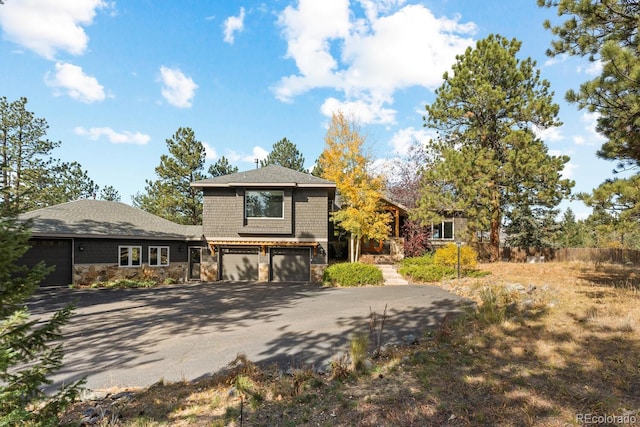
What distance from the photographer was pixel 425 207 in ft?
65.3

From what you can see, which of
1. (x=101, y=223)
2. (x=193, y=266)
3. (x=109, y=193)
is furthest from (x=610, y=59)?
(x=109, y=193)

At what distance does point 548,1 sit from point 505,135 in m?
11.2

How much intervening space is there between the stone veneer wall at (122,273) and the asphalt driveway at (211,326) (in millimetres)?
1806

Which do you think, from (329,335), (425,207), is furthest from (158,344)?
(425,207)

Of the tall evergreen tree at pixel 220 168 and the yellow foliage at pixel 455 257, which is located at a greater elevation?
the tall evergreen tree at pixel 220 168

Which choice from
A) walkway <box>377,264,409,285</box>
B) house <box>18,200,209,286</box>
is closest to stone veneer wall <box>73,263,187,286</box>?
A: house <box>18,200,209,286</box>

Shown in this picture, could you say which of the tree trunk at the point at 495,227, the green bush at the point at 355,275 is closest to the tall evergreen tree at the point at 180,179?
the green bush at the point at 355,275

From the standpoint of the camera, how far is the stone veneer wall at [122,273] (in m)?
16.1

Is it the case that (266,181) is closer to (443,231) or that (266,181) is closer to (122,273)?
(122,273)

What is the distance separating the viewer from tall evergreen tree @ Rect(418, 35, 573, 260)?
1738 cm

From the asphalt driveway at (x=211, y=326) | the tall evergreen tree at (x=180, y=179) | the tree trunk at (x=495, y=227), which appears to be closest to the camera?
the asphalt driveway at (x=211, y=326)

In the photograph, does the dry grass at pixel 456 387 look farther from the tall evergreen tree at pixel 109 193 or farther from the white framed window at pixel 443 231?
the tall evergreen tree at pixel 109 193

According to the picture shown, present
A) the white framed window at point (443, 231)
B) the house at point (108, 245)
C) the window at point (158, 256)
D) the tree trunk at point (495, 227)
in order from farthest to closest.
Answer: the white framed window at point (443, 231) → the window at point (158, 256) → the tree trunk at point (495, 227) → the house at point (108, 245)

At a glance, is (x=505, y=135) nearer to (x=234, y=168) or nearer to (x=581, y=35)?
(x=581, y=35)
